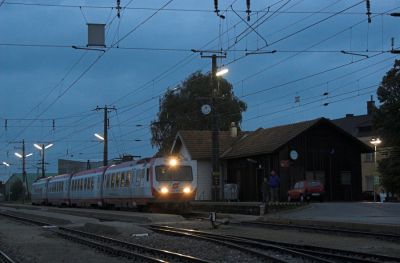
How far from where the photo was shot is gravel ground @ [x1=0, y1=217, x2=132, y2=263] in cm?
1474

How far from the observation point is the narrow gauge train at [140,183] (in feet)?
109

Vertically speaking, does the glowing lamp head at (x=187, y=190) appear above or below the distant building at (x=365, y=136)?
below

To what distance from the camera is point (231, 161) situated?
49562 mm

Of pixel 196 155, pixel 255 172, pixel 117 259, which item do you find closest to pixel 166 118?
pixel 196 155

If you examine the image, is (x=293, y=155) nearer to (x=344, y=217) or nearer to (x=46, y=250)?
(x=344, y=217)

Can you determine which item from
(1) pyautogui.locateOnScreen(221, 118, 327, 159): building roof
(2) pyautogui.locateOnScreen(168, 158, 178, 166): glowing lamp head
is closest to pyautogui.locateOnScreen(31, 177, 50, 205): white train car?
(1) pyautogui.locateOnScreen(221, 118, 327, 159): building roof

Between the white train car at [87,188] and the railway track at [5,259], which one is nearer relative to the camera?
the railway track at [5,259]

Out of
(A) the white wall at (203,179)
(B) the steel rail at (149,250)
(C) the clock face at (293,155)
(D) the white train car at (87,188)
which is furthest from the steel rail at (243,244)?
(A) the white wall at (203,179)

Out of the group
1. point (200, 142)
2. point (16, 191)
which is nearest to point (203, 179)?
point (200, 142)

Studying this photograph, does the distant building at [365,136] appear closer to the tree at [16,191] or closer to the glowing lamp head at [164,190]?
the glowing lamp head at [164,190]

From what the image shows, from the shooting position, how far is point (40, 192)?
68938 millimetres

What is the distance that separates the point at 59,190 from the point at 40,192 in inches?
488

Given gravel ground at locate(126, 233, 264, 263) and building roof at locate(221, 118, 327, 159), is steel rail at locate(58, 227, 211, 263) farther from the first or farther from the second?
building roof at locate(221, 118, 327, 159)

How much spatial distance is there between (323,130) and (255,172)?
5.62m
